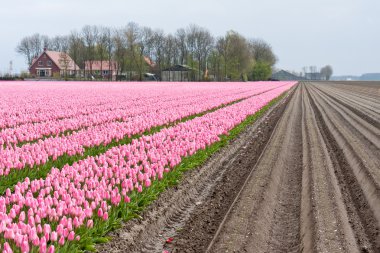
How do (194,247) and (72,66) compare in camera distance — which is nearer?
(194,247)

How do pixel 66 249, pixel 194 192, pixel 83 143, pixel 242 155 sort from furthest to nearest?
pixel 242 155
pixel 83 143
pixel 194 192
pixel 66 249

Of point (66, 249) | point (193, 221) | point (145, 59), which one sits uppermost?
point (145, 59)

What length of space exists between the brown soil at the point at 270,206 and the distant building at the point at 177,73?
4556 inches

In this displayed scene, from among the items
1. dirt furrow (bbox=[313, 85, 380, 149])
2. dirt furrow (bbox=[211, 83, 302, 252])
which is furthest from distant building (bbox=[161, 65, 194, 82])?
dirt furrow (bbox=[211, 83, 302, 252])

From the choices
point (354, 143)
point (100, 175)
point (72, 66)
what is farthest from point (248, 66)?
point (100, 175)

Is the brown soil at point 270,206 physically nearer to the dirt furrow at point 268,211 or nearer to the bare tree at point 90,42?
the dirt furrow at point 268,211

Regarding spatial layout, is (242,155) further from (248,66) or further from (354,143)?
(248,66)

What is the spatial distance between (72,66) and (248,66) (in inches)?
2218

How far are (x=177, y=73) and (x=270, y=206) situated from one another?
123037 millimetres

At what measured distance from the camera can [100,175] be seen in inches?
308

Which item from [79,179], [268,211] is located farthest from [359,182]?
[79,179]

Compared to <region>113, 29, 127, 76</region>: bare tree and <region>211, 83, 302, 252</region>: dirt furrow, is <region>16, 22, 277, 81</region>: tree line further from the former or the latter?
<region>211, 83, 302, 252</region>: dirt furrow

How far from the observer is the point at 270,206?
308 inches

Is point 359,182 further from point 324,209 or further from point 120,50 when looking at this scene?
point 120,50
